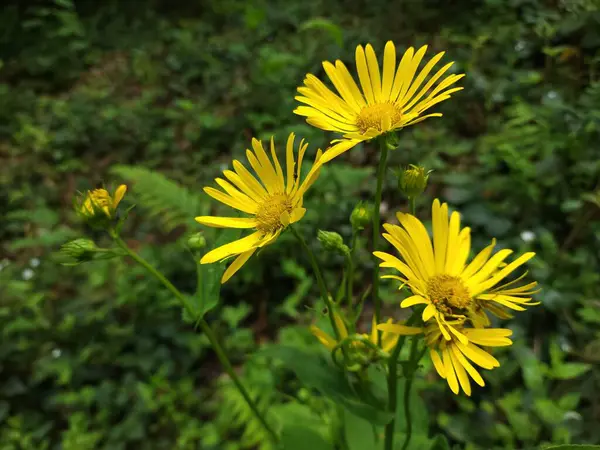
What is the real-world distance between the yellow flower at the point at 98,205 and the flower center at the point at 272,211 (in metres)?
0.28

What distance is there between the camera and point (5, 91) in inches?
142

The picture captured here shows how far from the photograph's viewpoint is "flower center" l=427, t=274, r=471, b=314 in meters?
0.73

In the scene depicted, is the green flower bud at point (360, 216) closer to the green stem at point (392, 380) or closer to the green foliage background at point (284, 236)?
the green stem at point (392, 380)

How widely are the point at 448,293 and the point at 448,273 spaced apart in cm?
6

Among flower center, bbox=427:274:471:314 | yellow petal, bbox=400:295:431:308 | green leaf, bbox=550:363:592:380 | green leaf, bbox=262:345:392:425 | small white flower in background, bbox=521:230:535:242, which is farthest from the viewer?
small white flower in background, bbox=521:230:535:242

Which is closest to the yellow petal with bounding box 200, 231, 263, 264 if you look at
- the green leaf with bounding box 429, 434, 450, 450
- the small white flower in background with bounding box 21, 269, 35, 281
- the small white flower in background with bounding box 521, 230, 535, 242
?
the green leaf with bounding box 429, 434, 450, 450

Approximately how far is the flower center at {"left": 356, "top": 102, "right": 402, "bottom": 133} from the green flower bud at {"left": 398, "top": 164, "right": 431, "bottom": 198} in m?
0.09

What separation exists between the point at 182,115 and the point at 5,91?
1.53 m

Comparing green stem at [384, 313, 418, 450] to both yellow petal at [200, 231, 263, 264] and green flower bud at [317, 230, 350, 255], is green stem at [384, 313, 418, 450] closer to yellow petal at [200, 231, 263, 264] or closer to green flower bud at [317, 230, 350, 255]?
green flower bud at [317, 230, 350, 255]

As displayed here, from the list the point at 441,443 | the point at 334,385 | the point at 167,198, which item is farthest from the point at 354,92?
the point at 167,198

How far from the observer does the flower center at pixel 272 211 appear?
2.76ft

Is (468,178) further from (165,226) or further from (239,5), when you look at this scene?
(239,5)

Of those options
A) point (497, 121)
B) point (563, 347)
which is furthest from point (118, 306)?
point (497, 121)

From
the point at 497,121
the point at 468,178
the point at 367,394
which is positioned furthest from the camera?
the point at 497,121
